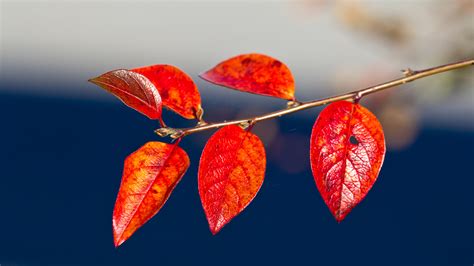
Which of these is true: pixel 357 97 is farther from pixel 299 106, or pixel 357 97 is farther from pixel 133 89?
pixel 133 89

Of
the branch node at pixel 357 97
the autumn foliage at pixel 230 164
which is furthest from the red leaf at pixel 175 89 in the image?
the branch node at pixel 357 97

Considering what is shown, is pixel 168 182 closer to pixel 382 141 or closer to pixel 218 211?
pixel 218 211

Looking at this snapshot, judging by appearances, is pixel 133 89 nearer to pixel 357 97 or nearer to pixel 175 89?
pixel 175 89

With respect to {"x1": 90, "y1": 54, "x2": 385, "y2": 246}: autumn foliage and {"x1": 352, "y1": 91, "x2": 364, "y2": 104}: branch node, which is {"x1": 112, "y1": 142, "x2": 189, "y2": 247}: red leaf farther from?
{"x1": 352, "y1": 91, "x2": 364, "y2": 104}: branch node

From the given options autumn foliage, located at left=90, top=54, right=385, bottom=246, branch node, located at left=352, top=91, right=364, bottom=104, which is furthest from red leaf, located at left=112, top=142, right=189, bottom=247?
branch node, located at left=352, top=91, right=364, bottom=104

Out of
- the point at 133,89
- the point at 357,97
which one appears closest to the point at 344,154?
the point at 357,97
